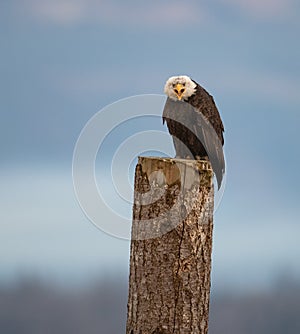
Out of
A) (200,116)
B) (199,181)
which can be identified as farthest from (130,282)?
(200,116)

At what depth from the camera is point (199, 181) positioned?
20.6ft

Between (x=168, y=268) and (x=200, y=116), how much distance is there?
543cm

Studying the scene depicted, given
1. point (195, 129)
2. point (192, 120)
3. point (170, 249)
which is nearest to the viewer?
point (170, 249)

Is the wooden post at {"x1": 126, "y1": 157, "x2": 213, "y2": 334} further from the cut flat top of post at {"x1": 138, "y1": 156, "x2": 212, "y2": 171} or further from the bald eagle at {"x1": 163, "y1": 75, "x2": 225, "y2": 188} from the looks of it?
the bald eagle at {"x1": 163, "y1": 75, "x2": 225, "y2": 188}

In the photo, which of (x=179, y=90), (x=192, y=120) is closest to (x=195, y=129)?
(x=192, y=120)

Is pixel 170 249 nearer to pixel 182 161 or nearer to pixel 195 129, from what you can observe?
pixel 182 161

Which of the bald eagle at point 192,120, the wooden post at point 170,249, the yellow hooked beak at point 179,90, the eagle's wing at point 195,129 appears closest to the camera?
the wooden post at point 170,249

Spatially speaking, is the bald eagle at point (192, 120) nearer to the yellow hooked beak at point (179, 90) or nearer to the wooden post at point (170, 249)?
the yellow hooked beak at point (179, 90)

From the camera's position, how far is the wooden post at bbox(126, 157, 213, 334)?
20.0 feet

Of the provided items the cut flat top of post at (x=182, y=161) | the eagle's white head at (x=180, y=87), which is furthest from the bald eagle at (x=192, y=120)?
the cut flat top of post at (x=182, y=161)

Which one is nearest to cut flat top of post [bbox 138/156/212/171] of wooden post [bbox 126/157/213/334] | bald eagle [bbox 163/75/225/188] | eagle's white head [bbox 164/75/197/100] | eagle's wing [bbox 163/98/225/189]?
wooden post [bbox 126/157/213/334]

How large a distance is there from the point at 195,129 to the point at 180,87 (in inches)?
28.8

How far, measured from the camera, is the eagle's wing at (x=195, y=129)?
10.7 meters

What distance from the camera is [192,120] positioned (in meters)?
11.4
